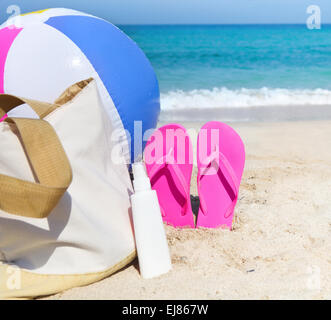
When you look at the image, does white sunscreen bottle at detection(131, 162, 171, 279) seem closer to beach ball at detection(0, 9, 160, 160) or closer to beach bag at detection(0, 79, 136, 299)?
beach bag at detection(0, 79, 136, 299)

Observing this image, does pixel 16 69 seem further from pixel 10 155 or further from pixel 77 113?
pixel 10 155

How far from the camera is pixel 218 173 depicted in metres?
2.29

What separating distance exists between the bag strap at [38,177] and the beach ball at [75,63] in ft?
1.96

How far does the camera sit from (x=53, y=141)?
148 cm

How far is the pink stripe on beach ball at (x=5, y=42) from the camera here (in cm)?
211

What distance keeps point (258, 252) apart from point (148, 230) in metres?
0.56

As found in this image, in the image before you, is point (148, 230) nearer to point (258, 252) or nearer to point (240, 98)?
point (258, 252)

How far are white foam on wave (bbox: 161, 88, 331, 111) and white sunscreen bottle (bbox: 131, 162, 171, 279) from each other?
436cm

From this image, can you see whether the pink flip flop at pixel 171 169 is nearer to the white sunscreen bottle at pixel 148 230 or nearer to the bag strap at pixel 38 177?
the white sunscreen bottle at pixel 148 230

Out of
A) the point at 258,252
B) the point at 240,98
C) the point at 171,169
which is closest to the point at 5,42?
the point at 171,169

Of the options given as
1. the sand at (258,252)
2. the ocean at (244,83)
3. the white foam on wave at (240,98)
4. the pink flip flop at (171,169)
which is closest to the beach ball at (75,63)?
the pink flip flop at (171,169)

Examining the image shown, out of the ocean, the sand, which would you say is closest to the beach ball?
the sand
